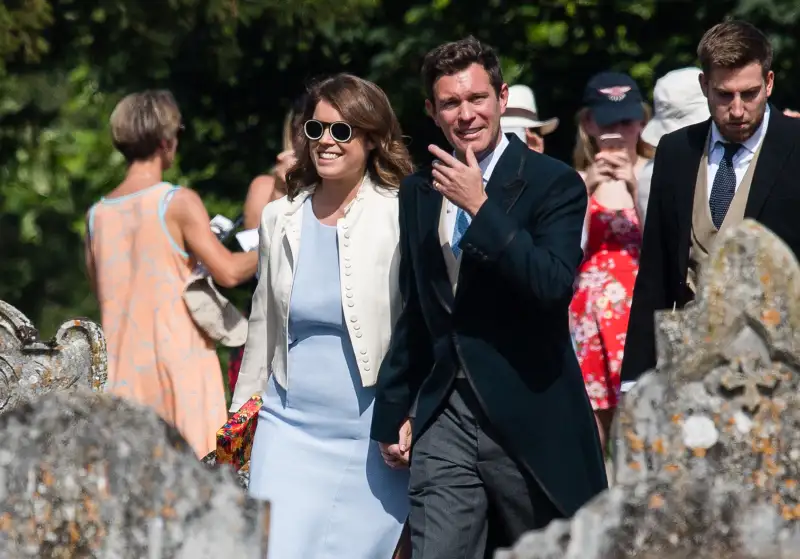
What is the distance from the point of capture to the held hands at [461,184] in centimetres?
445

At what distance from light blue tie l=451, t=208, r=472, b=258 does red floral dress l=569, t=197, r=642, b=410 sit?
2.15 m

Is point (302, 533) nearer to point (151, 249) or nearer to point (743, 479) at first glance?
point (151, 249)

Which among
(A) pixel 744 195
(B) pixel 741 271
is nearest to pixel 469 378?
(A) pixel 744 195

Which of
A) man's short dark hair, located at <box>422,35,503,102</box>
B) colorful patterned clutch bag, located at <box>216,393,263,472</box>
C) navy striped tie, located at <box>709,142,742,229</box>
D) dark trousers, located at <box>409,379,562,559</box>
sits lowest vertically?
colorful patterned clutch bag, located at <box>216,393,263,472</box>

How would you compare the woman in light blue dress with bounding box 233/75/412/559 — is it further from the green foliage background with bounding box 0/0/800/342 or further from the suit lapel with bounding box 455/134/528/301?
the green foliage background with bounding box 0/0/800/342

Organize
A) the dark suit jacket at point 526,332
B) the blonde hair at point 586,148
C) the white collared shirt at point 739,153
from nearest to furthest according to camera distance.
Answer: the dark suit jacket at point 526,332 → the white collared shirt at point 739,153 → the blonde hair at point 586,148

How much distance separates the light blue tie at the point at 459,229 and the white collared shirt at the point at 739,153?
870 mm

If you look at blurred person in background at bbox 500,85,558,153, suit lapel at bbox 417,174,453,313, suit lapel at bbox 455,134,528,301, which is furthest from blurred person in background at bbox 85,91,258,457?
suit lapel at bbox 455,134,528,301

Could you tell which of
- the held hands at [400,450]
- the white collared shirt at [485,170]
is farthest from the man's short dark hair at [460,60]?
the held hands at [400,450]

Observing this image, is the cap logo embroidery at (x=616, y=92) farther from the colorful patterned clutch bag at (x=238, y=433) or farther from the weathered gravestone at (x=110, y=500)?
the weathered gravestone at (x=110, y=500)

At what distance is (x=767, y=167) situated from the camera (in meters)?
5.09

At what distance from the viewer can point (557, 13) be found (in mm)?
10414

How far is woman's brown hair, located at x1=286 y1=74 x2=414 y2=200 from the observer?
536cm

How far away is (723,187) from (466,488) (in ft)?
4.10
